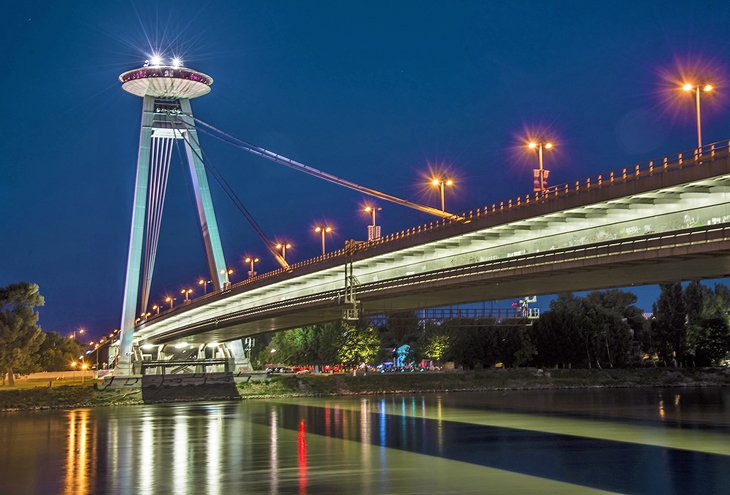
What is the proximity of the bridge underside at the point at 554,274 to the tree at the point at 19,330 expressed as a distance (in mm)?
40026

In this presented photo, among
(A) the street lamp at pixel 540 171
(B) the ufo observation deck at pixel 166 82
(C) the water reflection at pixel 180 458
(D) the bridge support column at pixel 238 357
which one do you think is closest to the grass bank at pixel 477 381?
(D) the bridge support column at pixel 238 357

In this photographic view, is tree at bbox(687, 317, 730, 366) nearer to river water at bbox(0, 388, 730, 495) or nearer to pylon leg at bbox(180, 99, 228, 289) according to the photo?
river water at bbox(0, 388, 730, 495)

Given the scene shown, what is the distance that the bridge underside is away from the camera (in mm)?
36156

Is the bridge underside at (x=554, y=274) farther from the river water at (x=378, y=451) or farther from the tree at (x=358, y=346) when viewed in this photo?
the tree at (x=358, y=346)

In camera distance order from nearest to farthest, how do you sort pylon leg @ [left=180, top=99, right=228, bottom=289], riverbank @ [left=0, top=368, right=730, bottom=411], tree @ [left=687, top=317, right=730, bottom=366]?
riverbank @ [left=0, top=368, right=730, bottom=411], pylon leg @ [left=180, top=99, right=228, bottom=289], tree @ [left=687, top=317, right=730, bottom=366]

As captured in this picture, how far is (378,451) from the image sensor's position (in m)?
32.9

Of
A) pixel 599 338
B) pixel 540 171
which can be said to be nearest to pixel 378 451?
pixel 540 171

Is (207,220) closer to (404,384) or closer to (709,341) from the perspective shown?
(404,384)

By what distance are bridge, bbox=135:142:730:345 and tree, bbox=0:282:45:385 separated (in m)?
40.0

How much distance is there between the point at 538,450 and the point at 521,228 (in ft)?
53.2

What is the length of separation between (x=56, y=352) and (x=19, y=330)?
39.6 m

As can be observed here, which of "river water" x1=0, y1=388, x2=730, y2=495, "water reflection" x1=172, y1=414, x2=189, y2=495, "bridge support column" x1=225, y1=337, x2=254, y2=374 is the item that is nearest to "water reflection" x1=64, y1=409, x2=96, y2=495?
"river water" x1=0, y1=388, x2=730, y2=495

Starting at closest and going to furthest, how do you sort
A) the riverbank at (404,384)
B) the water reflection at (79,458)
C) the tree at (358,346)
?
the water reflection at (79,458) → the riverbank at (404,384) → the tree at (358,346)

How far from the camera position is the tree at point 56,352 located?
130m
